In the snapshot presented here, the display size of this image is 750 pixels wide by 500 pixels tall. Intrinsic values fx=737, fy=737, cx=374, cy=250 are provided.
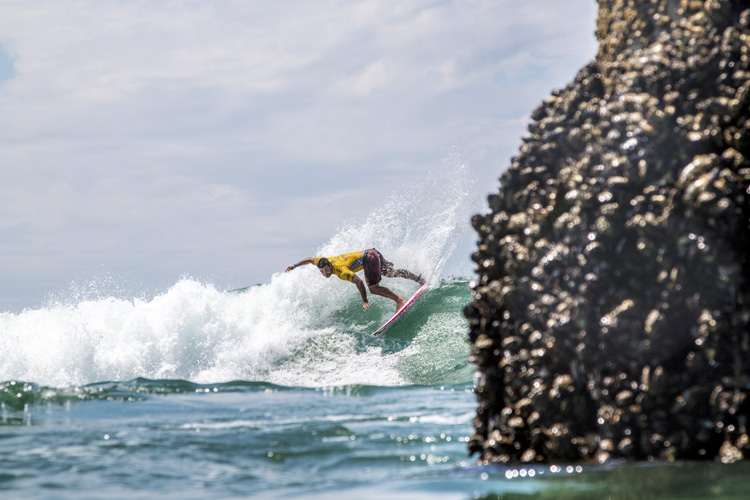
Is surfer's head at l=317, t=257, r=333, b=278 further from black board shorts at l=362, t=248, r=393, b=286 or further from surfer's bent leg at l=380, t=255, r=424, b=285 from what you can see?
surfer's bent leg at l=380, t=255, r=424, b=285

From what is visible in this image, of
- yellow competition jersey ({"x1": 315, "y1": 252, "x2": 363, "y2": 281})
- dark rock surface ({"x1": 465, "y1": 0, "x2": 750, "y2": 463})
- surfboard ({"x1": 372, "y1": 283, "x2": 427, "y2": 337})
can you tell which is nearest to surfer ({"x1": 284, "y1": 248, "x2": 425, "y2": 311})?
yellow competition jersey ({"x1": 315, "y1": 252, "x2": 363, "y2": 281})

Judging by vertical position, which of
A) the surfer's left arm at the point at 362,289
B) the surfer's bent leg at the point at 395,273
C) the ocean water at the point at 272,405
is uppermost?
the surfer's bent leg at the point at 395,273

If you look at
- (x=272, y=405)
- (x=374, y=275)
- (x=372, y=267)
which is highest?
(x=372, y=267)

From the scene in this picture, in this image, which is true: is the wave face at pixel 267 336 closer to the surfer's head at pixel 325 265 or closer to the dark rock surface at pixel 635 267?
the surfer's head at pixel 325 265

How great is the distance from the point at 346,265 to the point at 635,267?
1237 centimetres

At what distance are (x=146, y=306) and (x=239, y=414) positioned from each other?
433 inches

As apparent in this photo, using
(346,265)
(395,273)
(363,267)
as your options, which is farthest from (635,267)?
(395,273)

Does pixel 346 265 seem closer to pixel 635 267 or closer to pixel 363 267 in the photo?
pixel 363 267

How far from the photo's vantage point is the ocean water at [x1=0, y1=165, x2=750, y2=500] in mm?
3664

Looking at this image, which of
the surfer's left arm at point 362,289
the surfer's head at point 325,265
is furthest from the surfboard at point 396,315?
the surfer's head at point 325,265

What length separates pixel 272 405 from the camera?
7672 mm

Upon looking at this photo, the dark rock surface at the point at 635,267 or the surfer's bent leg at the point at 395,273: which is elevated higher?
the surfer's bent leg at the point at 395,273

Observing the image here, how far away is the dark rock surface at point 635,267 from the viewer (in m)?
3.34

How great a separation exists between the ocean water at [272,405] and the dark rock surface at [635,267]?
8.1 inches
